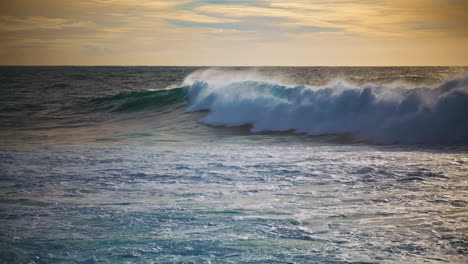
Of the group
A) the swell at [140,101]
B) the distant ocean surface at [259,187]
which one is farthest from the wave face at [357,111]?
the swell at [140,101]

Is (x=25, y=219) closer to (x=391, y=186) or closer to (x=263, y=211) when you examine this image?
(x=263, y=211)

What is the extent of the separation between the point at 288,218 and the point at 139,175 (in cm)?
302

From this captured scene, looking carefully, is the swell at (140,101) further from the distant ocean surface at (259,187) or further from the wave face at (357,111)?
the distant ocean surface at (259,187)

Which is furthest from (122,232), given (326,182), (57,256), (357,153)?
(357,153)

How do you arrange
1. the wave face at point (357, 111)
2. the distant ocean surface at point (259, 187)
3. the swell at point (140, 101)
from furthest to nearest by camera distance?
1. the swell at point (140, 101)
2. the wave face at point (357, 111)
3. the distant ocean surface at point (259, 187)

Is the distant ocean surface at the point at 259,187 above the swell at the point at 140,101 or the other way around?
the other way around

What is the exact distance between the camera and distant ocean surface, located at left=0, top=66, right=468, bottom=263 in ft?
12.3

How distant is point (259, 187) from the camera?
5.81 meters

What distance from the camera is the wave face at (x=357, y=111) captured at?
10.6 m

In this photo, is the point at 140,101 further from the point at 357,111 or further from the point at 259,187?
the point at 259,187

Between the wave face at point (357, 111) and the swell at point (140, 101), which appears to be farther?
the swell at point (140, 101)

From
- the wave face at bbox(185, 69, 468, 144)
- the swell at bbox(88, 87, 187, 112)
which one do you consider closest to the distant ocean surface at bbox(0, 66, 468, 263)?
the wave face at bbox(185, 69, 468, 144)

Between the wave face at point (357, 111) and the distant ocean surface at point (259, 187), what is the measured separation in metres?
0.05

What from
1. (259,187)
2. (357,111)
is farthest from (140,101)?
(259,187)
